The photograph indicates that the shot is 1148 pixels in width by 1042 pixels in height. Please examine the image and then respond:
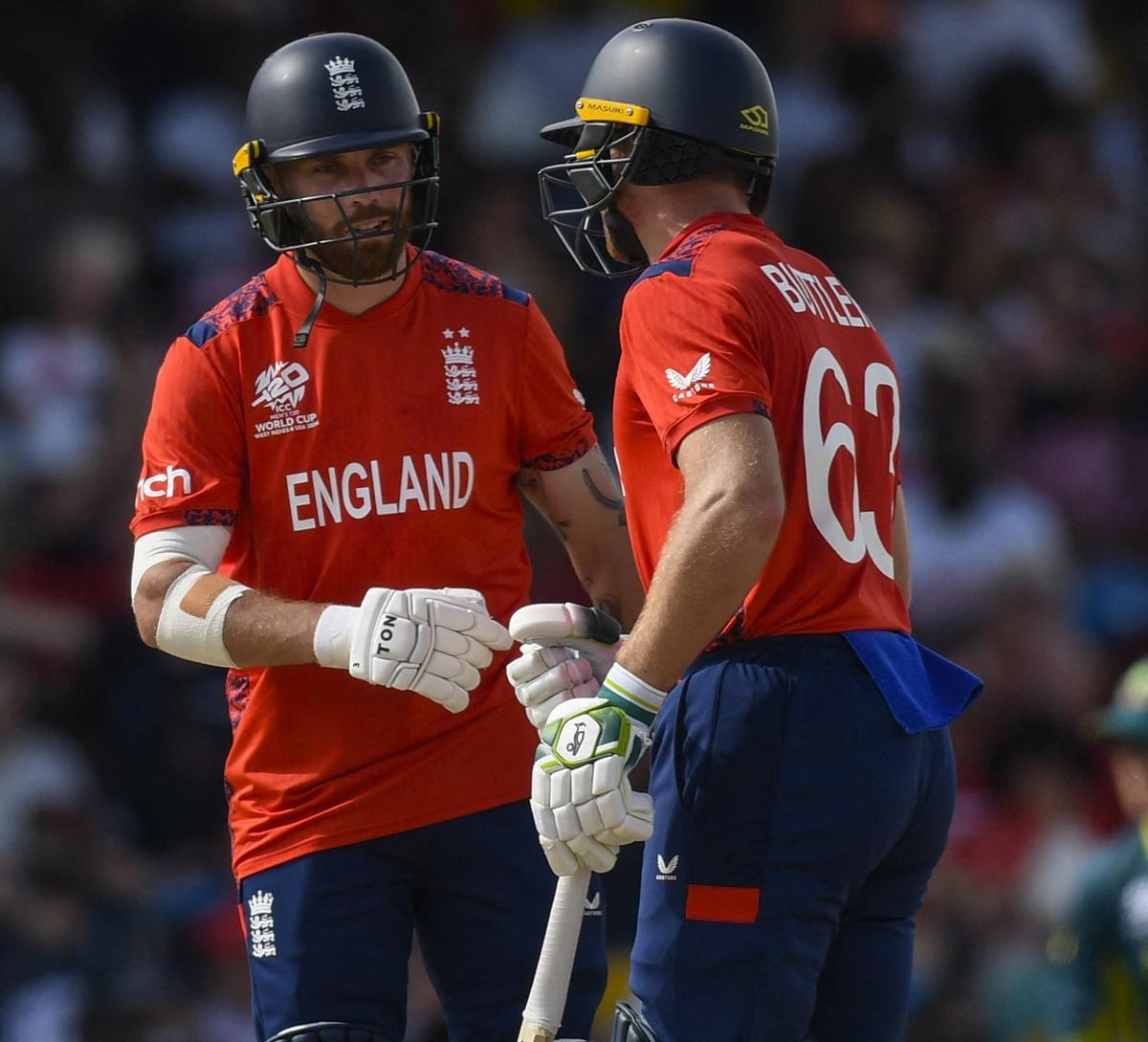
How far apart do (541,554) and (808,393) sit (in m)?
4.67

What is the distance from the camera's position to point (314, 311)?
4539 mm

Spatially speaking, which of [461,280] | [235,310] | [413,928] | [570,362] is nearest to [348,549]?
[235,310]

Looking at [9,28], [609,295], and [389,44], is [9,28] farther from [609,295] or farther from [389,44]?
[609,295]

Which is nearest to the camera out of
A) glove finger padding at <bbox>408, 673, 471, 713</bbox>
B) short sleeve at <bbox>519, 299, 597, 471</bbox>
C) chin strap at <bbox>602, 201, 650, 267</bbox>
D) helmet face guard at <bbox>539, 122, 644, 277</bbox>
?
glove finger padding at <bbox>408, 673, 471, 713</bbox>

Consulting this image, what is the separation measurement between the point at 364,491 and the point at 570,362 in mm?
4771

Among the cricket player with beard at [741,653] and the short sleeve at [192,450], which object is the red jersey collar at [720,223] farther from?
the short sleeve at [192,450]

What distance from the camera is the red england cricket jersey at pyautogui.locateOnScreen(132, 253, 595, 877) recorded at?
175 inches

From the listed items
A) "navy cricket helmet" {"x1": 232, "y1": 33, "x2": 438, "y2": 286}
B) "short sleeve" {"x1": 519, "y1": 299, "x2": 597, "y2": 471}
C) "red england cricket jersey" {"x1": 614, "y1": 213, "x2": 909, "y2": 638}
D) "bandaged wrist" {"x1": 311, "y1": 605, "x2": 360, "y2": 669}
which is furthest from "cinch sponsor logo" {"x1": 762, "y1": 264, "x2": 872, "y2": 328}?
"bandaged wrist" {"x1": 311, "y1": 605, "x2": 360, "y2": 669}

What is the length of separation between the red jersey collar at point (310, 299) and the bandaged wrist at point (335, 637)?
739 millimetres

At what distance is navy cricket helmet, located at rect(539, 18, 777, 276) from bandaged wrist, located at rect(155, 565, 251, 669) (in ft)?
3.45

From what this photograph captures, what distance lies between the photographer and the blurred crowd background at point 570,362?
7.83m

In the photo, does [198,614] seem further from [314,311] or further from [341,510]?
[314,311]

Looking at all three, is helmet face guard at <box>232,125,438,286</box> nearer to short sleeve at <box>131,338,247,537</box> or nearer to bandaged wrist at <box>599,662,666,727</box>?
short sleeve at <box>131,338,247,537</box>

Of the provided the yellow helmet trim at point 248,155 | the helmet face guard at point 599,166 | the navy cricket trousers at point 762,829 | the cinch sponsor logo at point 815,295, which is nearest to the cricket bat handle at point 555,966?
the navy cricket trousers at point 762,829
